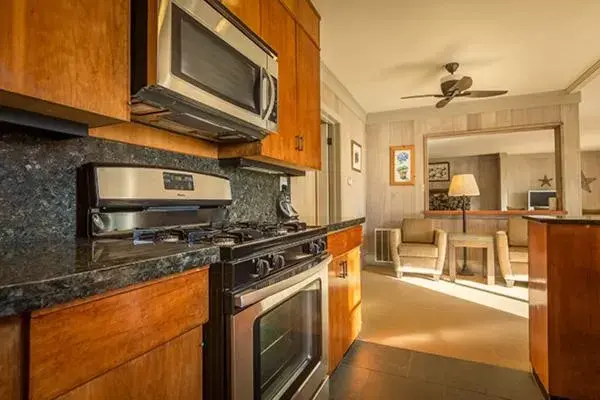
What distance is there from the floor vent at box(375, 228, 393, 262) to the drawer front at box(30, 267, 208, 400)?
15.6 ft

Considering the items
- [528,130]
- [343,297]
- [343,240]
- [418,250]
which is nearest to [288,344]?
[343,297]

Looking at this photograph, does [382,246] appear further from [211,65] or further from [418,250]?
[211,65]

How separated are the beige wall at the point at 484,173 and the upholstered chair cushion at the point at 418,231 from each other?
500 centimetres

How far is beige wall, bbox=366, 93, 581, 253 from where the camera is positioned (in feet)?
14.6

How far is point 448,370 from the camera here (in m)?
2.05

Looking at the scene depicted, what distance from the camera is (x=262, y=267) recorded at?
111 centimetres

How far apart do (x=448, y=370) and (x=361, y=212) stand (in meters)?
3.31

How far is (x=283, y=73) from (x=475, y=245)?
11.6 feet

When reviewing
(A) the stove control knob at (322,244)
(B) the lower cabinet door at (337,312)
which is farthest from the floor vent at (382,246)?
(A) the stove control knob at (322,244)

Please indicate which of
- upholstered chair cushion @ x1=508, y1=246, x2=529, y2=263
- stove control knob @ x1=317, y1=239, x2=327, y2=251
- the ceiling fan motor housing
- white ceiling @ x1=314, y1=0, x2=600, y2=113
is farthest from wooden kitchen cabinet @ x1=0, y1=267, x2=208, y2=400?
upholstered chair cushion @ x1=508, y1=246, x2=529, y2=263

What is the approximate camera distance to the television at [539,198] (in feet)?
28.1

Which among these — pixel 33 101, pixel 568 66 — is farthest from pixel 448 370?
pixel 568 66

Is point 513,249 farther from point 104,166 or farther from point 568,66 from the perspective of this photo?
point 104,166

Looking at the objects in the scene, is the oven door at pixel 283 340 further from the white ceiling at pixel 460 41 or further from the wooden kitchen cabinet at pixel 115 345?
the white ceiling at pixel 460 41
